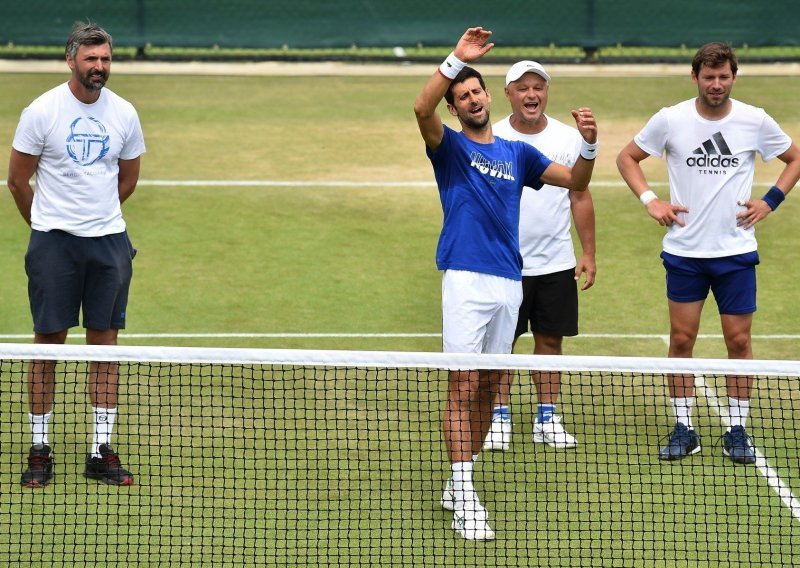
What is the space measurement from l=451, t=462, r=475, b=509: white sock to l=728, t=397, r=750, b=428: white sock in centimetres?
186

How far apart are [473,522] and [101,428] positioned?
2295 millimetres

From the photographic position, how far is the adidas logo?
27.5 ft

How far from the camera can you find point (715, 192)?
8.44m

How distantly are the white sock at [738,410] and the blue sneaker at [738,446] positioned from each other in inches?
2.1

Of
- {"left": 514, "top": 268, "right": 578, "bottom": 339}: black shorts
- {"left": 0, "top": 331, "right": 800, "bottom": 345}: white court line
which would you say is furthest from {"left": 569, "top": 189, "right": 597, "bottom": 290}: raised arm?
{"left": 0, "top": 331, "right": 800, "bottom": 345}: white court line

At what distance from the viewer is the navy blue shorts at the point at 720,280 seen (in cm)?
847

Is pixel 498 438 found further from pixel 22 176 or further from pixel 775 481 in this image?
pixel 22 176

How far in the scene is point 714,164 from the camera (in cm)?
841

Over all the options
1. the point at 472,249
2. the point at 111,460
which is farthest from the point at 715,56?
the point at 111,460

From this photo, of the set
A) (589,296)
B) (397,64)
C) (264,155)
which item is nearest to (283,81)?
(397,64)

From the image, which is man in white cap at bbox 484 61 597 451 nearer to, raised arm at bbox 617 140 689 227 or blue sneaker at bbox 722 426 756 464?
raised arm at bbox 617 140 689 227

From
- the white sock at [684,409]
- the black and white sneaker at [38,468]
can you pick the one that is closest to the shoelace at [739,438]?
the white sock at [684,409]

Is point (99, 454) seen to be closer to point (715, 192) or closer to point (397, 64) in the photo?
point (715, 192)

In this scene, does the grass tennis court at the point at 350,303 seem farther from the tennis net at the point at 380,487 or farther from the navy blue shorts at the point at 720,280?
the navy blue shorts at the point at 720,280
